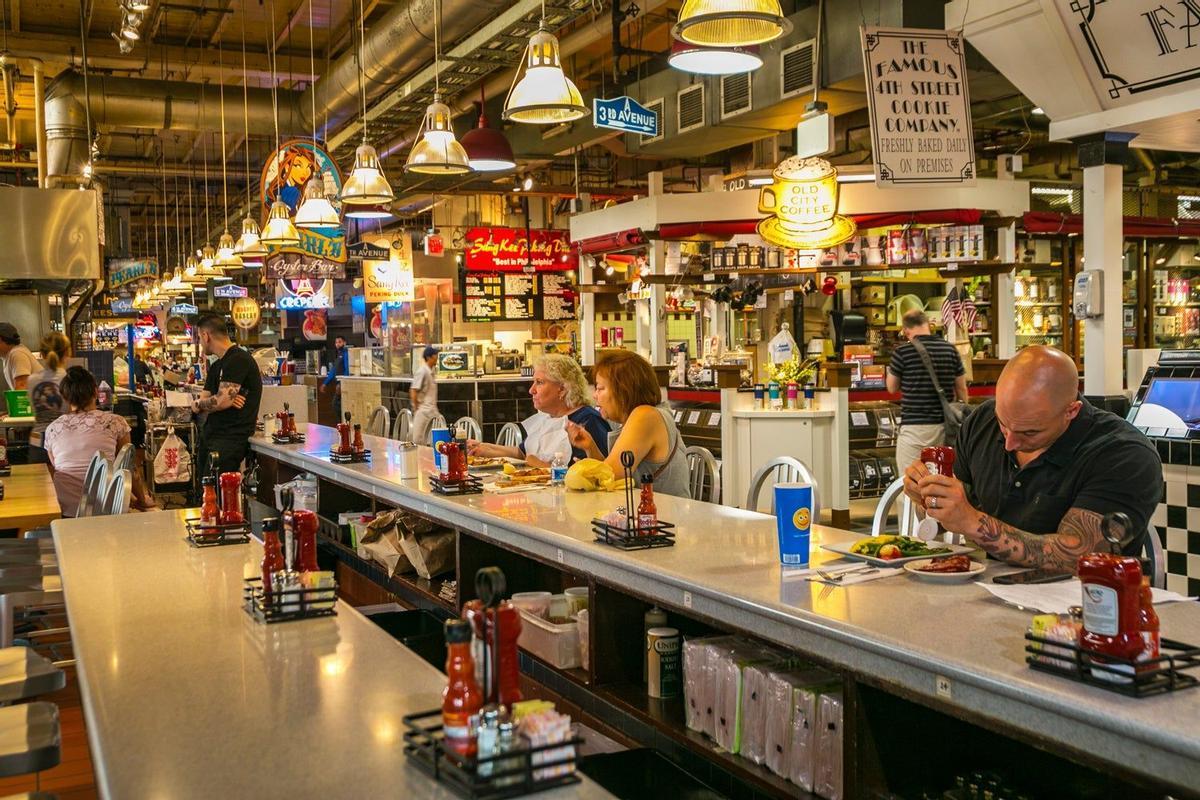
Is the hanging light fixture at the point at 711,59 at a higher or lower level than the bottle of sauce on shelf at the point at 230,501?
higher

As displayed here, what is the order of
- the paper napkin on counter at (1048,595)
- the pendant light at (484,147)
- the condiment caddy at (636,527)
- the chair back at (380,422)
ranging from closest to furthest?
1. the paper napkin on counter at (1048,595)
2. the condiment caddy at (636,527)
3. the pendant light at (484,147)
4. the chair back at (380,422)

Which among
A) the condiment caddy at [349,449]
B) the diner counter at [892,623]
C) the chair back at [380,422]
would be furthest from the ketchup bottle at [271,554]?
the chair back at [380,422]

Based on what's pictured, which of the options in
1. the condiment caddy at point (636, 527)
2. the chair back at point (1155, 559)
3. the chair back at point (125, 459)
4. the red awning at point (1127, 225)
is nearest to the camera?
the chair back at point (1155, 559)

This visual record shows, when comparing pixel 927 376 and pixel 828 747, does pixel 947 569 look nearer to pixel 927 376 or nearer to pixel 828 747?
pixel 828 747


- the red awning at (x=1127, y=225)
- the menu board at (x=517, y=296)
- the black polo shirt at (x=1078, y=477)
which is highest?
the red awning at (x=1127, y=225)

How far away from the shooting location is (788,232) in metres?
9.92

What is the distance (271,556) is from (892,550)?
1.62 m

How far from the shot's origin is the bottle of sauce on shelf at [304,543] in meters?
2.90

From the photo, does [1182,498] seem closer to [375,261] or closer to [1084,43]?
[1084,43]

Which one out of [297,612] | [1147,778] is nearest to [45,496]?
[297,612]

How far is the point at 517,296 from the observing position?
17.5m

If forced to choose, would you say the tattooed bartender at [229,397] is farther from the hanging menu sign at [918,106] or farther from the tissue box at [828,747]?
the tissue box at [828,747]

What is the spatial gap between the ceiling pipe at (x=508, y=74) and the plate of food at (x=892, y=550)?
5.70 meters

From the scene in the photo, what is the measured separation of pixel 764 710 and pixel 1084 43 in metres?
4.91
